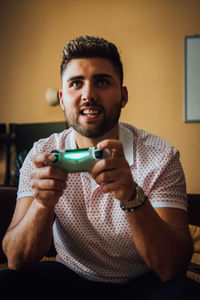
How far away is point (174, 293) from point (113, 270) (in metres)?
0.25

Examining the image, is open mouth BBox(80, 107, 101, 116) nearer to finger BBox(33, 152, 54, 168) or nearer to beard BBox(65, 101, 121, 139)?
beard BBox(65, 101, 121, 139)

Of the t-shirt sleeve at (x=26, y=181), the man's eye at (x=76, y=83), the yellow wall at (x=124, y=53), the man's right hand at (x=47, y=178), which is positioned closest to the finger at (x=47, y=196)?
the man's right hand at (x=47, y=178)

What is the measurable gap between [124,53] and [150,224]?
246 cm

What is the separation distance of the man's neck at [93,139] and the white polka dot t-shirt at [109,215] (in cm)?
11

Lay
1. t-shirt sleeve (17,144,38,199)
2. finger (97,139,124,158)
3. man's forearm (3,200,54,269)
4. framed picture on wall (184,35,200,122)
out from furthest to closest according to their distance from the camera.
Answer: framed picture on wall (184,35,200,122) < t-shirt sleeve (17,144,38,199) < man's forearm (3,200,54,269) < finger (97,139,124,158)

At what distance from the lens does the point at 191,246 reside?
0.82 m

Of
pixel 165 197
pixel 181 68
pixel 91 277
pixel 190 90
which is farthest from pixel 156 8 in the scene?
pixel 91 277

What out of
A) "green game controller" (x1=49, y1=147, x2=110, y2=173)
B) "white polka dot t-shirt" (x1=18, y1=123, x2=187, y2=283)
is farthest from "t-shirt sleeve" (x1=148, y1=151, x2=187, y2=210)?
"green game controller" (x1=49, y1=147, x2=110, y2=173)

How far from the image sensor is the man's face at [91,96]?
97 cm

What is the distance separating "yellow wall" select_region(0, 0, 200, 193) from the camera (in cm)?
281

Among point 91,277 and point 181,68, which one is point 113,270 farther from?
point 181,68

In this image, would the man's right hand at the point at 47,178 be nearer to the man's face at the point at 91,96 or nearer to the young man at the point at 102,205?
the young man at the point at 102,205

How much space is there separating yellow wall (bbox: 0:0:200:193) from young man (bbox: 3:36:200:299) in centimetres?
184

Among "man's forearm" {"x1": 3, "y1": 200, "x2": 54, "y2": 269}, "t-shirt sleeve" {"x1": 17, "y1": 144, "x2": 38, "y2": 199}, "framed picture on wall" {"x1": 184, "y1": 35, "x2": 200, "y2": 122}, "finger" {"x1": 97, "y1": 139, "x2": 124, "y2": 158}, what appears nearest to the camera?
"finger" {"x1": 97, "y1": 139, "x2": 124, "y2": 158}
